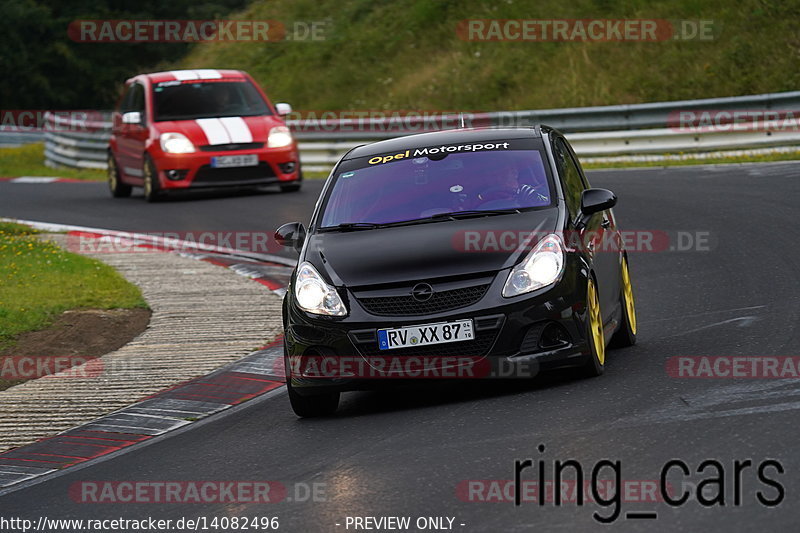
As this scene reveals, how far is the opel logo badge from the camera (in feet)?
26.7

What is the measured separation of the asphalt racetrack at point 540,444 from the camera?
232 inches

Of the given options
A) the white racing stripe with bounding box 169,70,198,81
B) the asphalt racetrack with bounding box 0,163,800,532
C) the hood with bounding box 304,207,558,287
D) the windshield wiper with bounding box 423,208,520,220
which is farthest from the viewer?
the white racing stripe with bounding box 169,70,198,81

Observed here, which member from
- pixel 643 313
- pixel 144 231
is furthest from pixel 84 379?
pixel 144 231

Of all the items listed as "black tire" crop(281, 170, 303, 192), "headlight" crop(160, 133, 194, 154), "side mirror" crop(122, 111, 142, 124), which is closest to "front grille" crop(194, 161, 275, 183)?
"headlight" crop(160, 133, 194, 154)

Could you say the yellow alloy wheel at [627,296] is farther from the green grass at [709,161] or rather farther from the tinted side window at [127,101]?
the tinted side window at [127,101]

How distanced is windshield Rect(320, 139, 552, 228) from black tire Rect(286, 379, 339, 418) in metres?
1.14

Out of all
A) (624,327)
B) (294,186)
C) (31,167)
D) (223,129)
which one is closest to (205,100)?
(223,129)

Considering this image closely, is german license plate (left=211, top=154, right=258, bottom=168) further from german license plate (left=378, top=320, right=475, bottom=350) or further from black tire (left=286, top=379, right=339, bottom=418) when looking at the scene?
german license plate (left=378, top=320, right=475, bottom=350)

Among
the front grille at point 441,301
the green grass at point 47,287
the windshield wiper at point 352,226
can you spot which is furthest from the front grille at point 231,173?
the front grille at point 441,301

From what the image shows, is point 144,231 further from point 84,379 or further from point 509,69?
point 509,69

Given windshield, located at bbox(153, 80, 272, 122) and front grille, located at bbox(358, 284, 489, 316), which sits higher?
front grille, located at bbox(358, 284, 489, 316)

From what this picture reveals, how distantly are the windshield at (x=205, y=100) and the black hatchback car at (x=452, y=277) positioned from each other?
13.0m

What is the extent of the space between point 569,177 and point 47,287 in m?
6.24

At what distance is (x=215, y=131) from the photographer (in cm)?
2147
